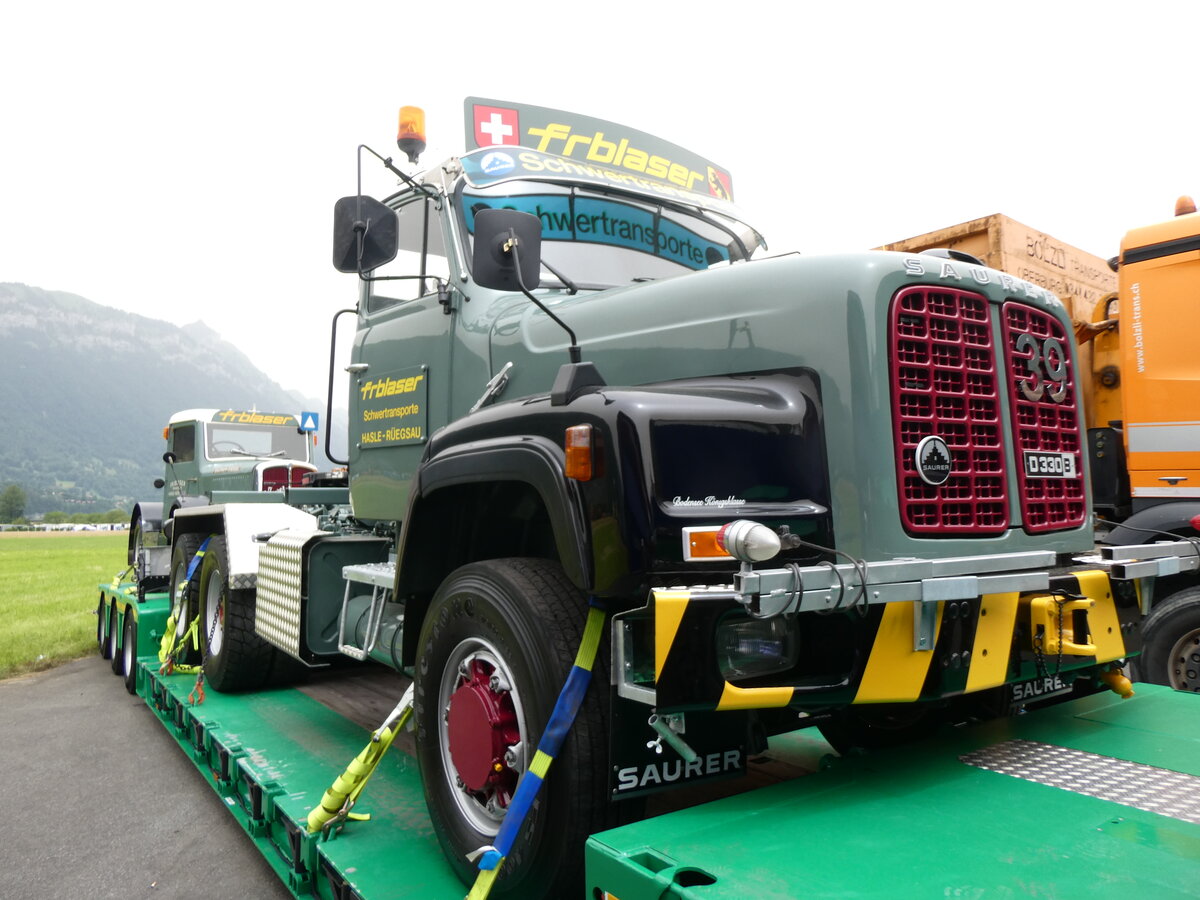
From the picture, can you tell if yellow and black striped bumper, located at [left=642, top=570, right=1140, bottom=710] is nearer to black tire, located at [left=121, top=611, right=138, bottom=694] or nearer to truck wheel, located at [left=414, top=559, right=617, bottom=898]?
truck wheel, located at [left=414, top=559, right=617, bottom=898]

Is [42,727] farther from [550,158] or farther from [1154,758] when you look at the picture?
[1154,758]

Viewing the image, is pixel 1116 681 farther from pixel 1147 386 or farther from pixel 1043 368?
pixel 1147 386

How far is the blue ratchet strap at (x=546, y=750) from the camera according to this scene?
211 cm

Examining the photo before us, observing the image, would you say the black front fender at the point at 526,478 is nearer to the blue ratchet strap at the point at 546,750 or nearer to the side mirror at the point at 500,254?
the blue ratchet strap at the point at 546,750

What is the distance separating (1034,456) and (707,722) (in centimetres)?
126

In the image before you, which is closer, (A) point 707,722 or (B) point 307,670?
(A) point 707,722

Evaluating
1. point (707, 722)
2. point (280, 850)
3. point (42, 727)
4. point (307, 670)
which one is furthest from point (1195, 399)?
point (42, 727)

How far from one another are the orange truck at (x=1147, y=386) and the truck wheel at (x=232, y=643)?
14.6ft

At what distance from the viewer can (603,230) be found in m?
3.81

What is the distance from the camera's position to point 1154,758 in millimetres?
2453

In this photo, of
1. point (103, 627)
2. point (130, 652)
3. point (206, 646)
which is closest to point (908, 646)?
point (206, 646)

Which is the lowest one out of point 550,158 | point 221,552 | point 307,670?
point 307,670

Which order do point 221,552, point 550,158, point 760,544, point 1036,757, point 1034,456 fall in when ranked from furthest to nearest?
point 221,552, point 550,158, point 1034,456, point 1036,757, point 760,544

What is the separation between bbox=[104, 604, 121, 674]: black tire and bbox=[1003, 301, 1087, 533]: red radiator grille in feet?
23.8
